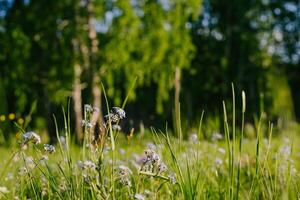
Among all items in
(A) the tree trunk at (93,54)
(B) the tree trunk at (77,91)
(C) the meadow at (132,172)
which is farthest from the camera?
(B) the tree trunk at (77,91)

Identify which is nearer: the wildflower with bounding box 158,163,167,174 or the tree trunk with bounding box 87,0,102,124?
the wildflower with bounding box 158,163,167,174

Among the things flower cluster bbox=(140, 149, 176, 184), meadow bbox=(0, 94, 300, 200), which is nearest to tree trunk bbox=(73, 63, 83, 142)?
meadow bbox=(0, 94, 300, 200)

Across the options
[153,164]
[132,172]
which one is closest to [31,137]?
[153,164]

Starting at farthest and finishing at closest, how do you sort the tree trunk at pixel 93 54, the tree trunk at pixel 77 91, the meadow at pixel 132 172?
1. the tree trunk at pixel 77 91
2. the tree trunk at pixel 93 54
3. the meadow at pixel 132 172

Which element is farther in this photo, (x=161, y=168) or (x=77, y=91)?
(x=77, y=91)

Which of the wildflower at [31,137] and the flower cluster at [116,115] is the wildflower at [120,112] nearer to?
the flower cluster at [116,115]

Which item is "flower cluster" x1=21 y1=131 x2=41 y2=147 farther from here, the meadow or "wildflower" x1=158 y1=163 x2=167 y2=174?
"wildflower" x1=158 y1=163 x2=167 y2=174

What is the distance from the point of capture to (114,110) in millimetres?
1729

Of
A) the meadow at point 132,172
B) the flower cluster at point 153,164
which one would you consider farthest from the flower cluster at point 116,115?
the flower cluster at point 153,164

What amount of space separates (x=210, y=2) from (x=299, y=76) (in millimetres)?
6239

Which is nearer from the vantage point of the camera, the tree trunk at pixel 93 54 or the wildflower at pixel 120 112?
the wildflower at pixel 120 112

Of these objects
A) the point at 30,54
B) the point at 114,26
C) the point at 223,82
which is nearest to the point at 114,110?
the point at 114,26

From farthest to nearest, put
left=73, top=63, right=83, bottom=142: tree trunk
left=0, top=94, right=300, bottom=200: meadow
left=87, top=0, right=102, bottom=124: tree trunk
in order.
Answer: left=73, top=63, right=83, bottom=142: tree trunk
left=87, top=0, right=102, bottom=124: tree trunk
left=0, top=94, right=300, bottom=200: meadow

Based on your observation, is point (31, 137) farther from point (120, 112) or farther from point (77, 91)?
point (77, 91)
